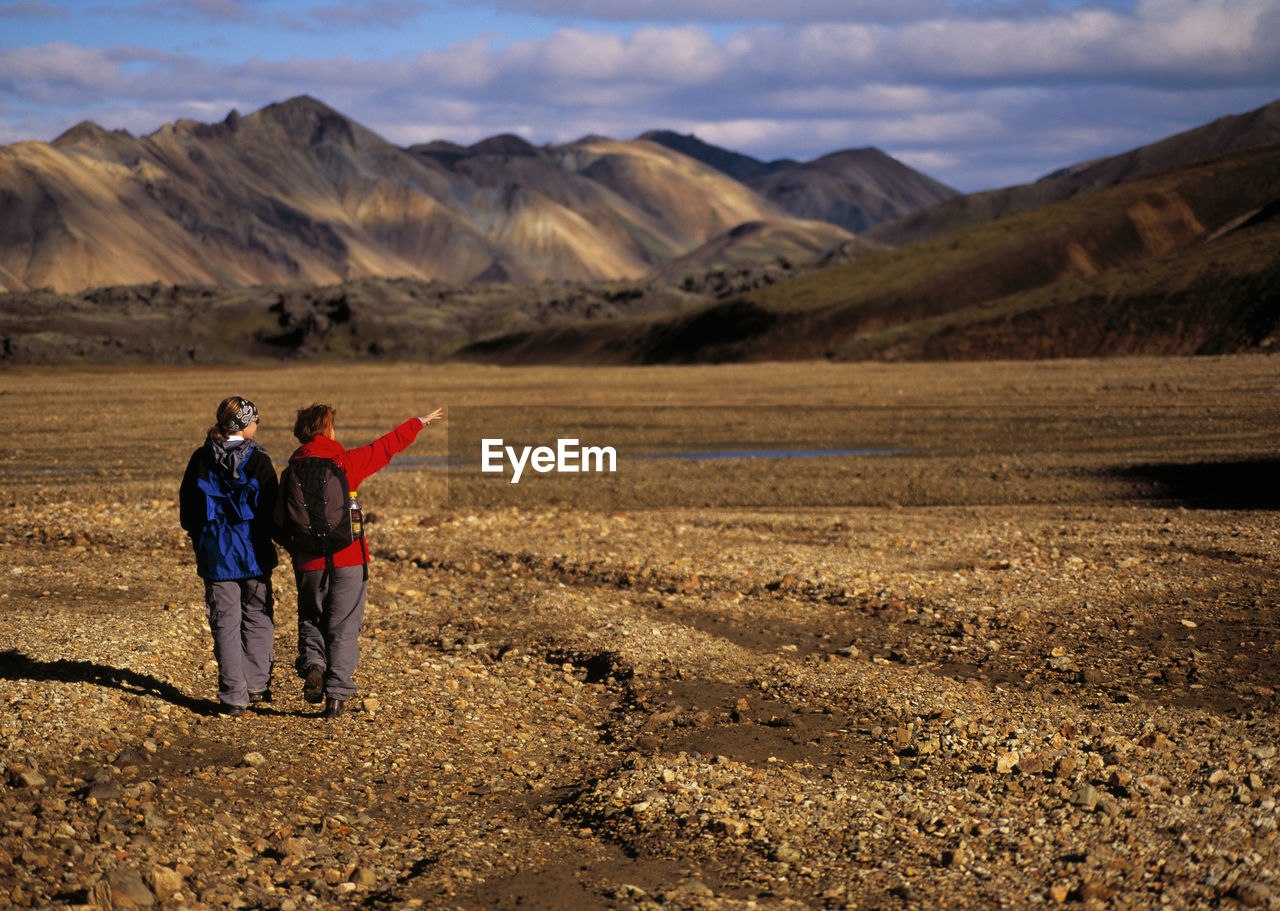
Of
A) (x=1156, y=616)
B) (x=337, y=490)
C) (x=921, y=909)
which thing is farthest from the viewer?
(x=1156, y=616)

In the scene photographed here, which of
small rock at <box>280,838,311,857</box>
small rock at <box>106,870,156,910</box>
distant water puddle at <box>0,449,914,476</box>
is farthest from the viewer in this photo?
distant water puddle at <box>0,449,914,476</box>

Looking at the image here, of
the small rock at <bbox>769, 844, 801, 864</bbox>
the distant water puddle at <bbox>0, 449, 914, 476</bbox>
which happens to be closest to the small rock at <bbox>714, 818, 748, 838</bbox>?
the small rock at <bbox>769, 844, 801, 864</bbox>

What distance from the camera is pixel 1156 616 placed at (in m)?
12.4

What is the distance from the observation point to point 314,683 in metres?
8.82

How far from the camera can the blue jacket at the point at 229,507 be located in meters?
8.38

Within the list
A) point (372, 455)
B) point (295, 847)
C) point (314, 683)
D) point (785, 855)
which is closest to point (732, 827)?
point (785, 855)

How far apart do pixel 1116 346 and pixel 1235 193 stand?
5073cm

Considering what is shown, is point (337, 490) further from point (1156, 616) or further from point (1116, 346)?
point (1116, 346)

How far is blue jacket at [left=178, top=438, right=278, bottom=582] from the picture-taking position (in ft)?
27.5

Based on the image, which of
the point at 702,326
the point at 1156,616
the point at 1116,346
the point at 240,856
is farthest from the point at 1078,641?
the point at 702,326

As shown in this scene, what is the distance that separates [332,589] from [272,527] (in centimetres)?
60

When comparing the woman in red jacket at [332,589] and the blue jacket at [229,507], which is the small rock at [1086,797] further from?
the blue jacket at [229,507]

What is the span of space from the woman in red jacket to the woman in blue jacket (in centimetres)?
29

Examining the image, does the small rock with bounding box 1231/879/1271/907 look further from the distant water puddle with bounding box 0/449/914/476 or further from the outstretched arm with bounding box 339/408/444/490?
the distant water puddle with bounding box 0/449/914/476
